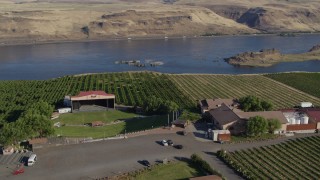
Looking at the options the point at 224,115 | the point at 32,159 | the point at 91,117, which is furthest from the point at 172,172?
the point at 91,117

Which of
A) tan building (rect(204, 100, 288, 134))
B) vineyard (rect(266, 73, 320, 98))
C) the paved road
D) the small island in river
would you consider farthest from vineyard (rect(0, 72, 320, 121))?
the small island in river

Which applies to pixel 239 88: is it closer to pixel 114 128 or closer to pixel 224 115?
pixel 224 115

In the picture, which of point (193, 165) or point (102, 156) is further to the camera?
point (102, 156)

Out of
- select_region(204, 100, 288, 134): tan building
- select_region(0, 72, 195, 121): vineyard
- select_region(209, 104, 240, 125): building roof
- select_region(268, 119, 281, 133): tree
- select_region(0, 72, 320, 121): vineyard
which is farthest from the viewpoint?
select_region(0, 72, 320, 121): vineyard

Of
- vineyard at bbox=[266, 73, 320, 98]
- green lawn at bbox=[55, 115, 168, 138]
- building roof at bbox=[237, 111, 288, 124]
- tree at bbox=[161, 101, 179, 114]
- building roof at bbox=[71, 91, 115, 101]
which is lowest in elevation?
vineyard at bbox=[266, 73, 320, 98]

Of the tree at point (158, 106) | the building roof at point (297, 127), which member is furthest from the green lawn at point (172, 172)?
the tree at point (158, 106)

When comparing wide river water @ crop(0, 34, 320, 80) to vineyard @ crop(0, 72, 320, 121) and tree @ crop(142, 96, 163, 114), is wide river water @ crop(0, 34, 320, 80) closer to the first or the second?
vineyard @ crop(0, 72, 320, 121)

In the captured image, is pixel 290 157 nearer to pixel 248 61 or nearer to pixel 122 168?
pixel 122 168
